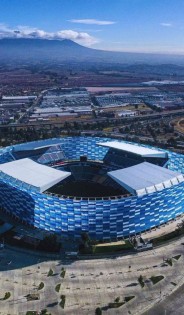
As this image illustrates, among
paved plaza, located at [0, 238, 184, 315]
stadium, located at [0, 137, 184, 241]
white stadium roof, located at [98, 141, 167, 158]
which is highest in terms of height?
white stadium roof, located at [98, 141, 167, 158]

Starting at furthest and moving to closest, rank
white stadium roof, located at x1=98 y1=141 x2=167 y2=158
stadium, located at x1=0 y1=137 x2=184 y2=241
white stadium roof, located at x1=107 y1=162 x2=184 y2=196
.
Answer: white stadium roof, located at x1=98 y1=141 x2=167 y2=158, white stadium roof, located at x1=107 y1=162 x2=184 y2=196, stadium, located at x1=0 y1=137 x2=184 y2=241

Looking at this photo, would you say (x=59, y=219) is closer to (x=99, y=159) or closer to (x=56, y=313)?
(x=56, y=313)

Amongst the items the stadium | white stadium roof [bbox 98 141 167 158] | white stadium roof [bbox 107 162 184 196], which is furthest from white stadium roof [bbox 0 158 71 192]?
white stadium roof [bbox 98 141 167 158]

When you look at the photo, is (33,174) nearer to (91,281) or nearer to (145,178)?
(145,178)

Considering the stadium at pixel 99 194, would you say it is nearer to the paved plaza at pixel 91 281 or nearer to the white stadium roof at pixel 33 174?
the white stadium roof at pixel 33 174

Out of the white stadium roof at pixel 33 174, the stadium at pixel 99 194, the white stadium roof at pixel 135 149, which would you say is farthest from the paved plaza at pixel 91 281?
the white stadium roof at pixel 135 149

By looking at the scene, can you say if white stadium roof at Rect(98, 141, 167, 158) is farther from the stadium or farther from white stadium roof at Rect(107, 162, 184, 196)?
white stadium roof at Rect(107, 162, 184, 196)

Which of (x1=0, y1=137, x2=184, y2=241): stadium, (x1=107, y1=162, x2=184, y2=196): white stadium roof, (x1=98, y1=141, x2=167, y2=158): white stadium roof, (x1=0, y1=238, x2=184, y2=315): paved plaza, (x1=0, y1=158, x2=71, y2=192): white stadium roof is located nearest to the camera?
(x1=0, y1=238, x2=184, y2=315): paved plaza
